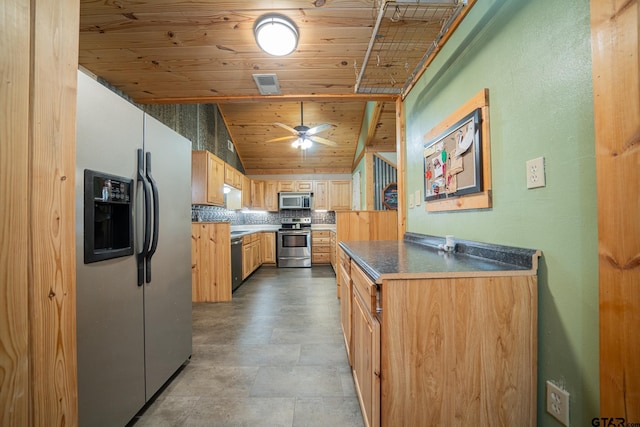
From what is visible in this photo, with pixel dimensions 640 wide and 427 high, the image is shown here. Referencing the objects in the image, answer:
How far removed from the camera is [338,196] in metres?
6.53

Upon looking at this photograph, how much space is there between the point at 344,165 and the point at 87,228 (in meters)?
5.91

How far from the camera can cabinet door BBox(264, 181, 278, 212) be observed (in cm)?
644

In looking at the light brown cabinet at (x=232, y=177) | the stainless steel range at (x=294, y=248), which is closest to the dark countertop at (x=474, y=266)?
the light brown cabinet at (x=232, y=177)

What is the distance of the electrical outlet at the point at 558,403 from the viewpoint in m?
0.94

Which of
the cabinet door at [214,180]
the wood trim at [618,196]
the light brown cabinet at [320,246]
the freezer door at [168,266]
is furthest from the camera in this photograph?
the light brown cabinet at [320,246]

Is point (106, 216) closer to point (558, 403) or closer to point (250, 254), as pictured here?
point (558, 403)

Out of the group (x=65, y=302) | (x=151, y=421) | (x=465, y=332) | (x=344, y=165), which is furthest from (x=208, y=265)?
(x=344, y=165)

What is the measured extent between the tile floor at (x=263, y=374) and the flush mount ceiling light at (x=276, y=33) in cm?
240

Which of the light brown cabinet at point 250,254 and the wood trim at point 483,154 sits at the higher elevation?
the wood trim at point 483,154

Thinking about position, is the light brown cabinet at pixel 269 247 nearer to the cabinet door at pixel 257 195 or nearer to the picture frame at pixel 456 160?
the cabinet door at pixel 257 195

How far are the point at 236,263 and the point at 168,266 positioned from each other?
2376mm

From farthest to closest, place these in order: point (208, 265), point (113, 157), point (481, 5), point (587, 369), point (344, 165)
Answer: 1. point (344, 165)
2. point (208, 265)
3. point (481, 5)
4. point (113, 157)
5. point (587, 369)

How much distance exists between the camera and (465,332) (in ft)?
A: 3.23

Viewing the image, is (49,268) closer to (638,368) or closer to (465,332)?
(465,332)
